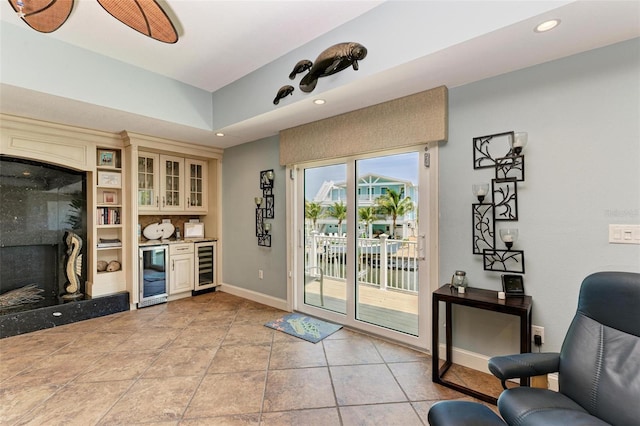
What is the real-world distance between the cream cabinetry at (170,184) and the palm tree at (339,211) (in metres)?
2.60

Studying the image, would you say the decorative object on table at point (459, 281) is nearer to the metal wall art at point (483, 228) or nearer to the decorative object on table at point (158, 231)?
the metal wall art at point (483, 228)

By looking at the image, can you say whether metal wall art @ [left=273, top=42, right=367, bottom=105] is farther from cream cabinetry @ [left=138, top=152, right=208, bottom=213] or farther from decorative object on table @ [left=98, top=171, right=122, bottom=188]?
decorative object on table @ [left=98, top=171, right=122, bottom=188]

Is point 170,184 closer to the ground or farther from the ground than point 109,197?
farther from the ground

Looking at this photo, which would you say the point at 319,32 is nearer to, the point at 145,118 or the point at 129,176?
the point at 145,118

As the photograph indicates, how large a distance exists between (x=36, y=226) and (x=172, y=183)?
1680 millimetres

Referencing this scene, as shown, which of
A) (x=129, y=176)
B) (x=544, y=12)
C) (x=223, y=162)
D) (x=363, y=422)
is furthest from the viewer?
(x=223, y=162)

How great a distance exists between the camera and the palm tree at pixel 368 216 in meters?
3.23

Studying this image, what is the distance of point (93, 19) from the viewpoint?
236cm

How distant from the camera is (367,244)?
3.31 metres

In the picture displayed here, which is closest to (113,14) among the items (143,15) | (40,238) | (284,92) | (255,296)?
(143,15)

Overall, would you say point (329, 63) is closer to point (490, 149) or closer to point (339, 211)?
point (490, 149)

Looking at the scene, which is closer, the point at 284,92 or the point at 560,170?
the point at 560,170

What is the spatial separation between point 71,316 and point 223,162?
2.87m

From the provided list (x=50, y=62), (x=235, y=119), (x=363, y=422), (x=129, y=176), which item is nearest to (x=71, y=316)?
(x=129, y=176)
